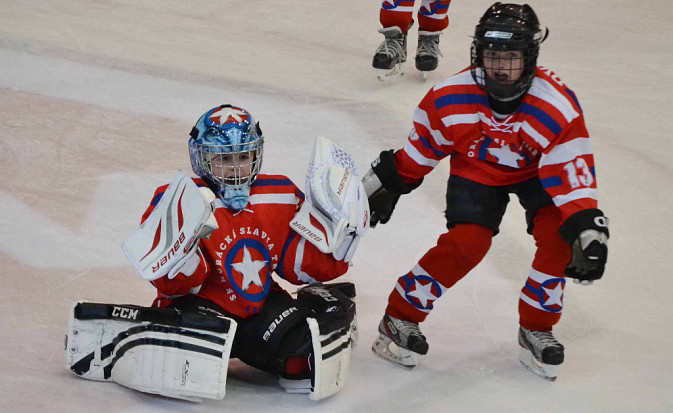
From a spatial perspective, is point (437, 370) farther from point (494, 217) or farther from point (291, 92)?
point (291, 92)

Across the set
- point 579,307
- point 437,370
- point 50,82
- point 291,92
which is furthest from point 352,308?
point 50,82

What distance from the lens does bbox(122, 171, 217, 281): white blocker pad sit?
3260 mm

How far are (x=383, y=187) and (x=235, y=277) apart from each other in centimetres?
63

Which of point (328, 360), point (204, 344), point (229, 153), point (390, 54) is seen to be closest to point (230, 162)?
point (229, 153)

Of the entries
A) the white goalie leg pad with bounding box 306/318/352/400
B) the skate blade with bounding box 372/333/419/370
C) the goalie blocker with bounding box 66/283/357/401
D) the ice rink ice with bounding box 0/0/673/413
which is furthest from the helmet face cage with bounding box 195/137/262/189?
the skate blade with bounding box 372/333/419/370

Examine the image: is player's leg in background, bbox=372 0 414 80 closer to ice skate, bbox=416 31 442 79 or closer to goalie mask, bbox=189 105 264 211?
ice skate, bbox=416 31 442 79

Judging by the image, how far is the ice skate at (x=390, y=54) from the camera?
6.30m

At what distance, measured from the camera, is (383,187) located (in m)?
3.87

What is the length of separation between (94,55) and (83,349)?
3408 mm

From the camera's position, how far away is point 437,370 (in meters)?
3.81

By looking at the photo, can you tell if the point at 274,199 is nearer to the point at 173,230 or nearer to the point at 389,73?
the point at 173,230

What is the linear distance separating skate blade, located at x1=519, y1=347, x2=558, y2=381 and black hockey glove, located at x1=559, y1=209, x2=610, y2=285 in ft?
1.47

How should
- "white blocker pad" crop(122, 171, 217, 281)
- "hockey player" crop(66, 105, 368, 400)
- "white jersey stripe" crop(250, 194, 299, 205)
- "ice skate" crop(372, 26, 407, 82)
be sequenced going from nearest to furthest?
"white blocker pad" crop(122, 171, 217, 281)
"hockey player" crop(66, 105, 368, 400)
"white jersey stripe" crop(250, 194, 299, 205)
"ice skate" crop(372, 26, 407, 82)

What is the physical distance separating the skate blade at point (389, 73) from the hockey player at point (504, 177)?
253 cm
